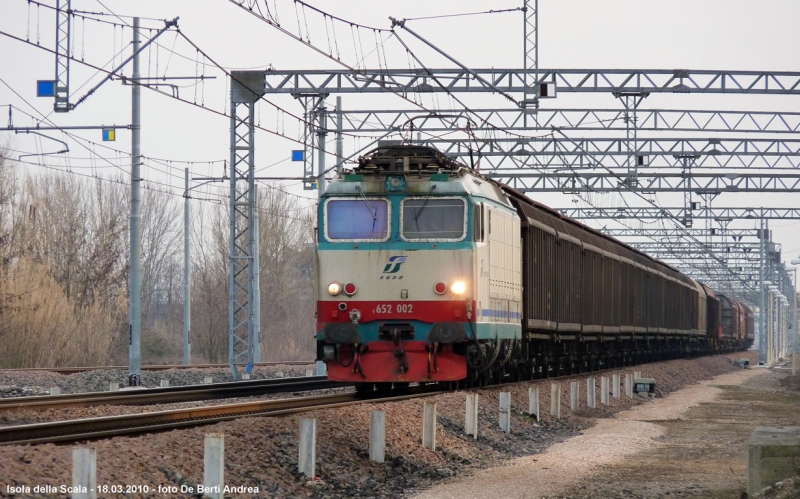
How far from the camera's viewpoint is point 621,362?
127 ft

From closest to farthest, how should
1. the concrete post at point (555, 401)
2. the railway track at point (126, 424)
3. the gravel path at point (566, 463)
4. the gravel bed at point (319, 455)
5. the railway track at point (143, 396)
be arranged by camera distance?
1. the gravel bed at point (319, 455)
2. the gravel path at point (566, 463)
3. the railway track at point (126, 424)
4. the railway track at point (143, 396)
5. the concrete post at point (555, 401)

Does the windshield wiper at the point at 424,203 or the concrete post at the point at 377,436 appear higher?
the windshield wiper at the point at 424,203

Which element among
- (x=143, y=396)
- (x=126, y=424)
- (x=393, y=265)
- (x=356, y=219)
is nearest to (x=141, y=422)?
(x=126, y=424)

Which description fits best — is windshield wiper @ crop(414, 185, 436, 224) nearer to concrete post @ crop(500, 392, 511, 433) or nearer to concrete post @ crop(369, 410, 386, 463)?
concrete post @ crop(500, 392, 511, 433)

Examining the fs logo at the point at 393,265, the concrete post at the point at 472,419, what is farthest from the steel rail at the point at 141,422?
the fs logo at the point at 393,265

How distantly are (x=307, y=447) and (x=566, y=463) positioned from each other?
4064 millimetres

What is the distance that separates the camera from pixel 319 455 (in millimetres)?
12133

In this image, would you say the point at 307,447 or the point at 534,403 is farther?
the point at 534,403

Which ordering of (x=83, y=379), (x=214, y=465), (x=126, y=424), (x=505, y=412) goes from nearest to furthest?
(x=214, y=465)
(x=126, y=424)
(x=505, y=412)
(x=83, y=379)

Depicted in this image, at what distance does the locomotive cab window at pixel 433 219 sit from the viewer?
17.5m

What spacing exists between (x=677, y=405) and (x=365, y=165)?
37.2ft

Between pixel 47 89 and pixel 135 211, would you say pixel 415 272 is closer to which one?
pixel 135 211

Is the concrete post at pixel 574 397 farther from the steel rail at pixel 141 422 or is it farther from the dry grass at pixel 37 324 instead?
the dry grass at pixel 37 324

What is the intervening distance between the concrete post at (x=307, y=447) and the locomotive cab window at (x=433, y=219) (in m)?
6.67
